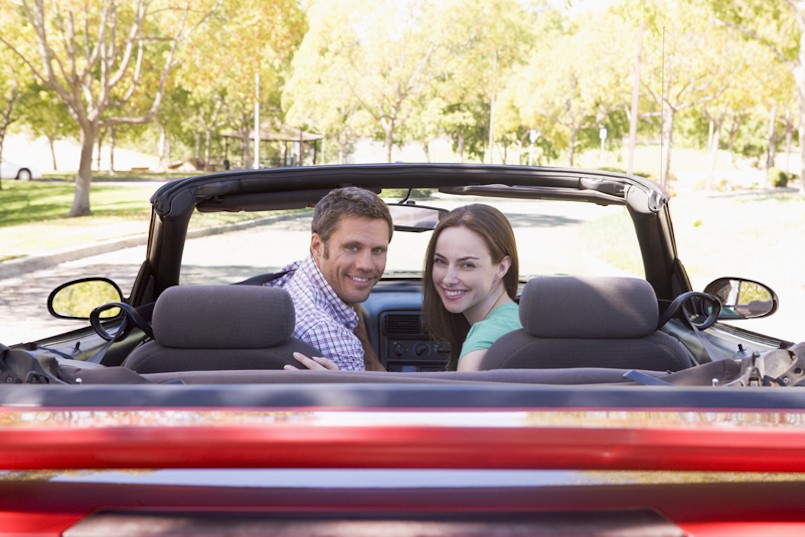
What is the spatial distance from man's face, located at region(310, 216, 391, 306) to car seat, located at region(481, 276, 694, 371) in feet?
2.93

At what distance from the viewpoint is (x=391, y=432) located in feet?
4.68

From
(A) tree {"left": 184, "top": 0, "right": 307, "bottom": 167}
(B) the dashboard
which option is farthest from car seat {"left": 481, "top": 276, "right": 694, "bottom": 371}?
(A) tree {"left": 184, "top": 0, "right": 307, "bottom": 167}

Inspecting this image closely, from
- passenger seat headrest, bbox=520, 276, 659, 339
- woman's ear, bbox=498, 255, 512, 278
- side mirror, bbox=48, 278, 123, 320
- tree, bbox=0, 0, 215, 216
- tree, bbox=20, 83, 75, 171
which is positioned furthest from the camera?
tree, bbox=20, 83, 75, 171

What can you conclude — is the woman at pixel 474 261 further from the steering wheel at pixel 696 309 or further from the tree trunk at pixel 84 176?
the tree trunk at pixel 84 176

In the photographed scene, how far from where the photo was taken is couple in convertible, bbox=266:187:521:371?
11.7ft

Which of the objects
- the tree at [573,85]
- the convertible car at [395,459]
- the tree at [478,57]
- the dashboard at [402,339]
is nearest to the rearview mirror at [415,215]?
the dashboard at [402,339]

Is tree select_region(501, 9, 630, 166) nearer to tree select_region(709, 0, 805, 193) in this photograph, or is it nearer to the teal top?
tree select_region(709, 0, 805, 193)

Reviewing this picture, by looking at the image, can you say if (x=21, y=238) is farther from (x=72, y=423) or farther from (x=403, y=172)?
(x=72, y=423)

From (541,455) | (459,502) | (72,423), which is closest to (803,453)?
(541,455)

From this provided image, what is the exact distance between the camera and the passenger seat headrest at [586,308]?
2.53 metres

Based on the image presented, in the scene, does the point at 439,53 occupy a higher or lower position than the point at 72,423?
higher

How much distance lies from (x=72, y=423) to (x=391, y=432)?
0.48 m

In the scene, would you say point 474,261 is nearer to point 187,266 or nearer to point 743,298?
point 743,298

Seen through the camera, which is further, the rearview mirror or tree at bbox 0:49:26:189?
tree at bbox 0:49:26:189
